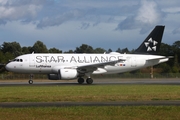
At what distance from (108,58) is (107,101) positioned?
24753 millimetres

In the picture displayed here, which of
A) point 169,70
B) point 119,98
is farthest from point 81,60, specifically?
point 169,70

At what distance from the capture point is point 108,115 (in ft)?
52.5

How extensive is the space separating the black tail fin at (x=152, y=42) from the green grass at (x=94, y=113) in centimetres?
3224

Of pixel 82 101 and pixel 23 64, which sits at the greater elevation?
pixel 23 64

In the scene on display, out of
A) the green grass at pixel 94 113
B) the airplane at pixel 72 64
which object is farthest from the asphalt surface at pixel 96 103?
the green grass at pixel 94 113

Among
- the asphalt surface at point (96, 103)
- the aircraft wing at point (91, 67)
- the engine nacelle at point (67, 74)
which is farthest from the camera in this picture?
the aircraft wing at point (91, 67)

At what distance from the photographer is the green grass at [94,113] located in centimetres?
1546

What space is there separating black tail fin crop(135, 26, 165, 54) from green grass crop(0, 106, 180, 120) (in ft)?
106

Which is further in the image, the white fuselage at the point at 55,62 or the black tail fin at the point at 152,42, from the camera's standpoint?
the black tail fin at the point at 152,42

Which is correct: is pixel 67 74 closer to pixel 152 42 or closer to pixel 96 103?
→ pixel 152 42

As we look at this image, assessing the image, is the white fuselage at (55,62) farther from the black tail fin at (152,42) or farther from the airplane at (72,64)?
the black tail fin at (152,42)

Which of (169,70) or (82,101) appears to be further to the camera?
(169,70)

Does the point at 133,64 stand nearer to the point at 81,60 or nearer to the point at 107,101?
the point at 81,60

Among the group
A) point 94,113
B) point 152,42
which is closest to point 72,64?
point 152,42
